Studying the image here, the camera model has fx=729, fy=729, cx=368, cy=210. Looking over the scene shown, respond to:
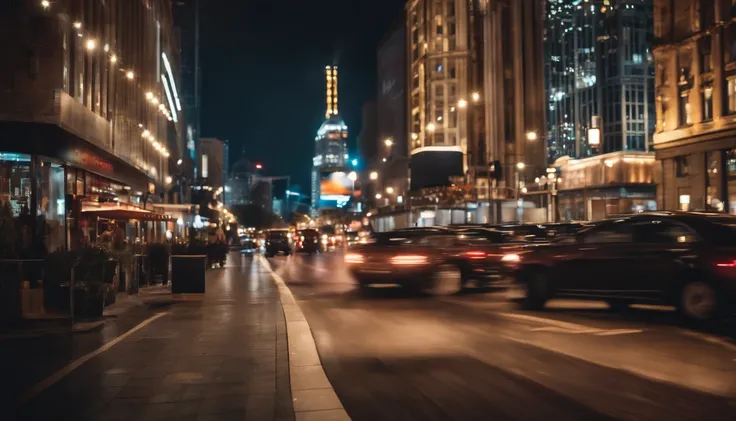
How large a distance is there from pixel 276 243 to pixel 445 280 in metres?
34.7

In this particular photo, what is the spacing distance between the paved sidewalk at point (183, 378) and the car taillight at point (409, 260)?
4939mm

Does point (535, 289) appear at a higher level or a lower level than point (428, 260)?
lower

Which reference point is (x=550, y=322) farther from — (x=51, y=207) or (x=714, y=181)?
(x=714, y=181)

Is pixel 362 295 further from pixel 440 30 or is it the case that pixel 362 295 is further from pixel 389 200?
pixel 389 200

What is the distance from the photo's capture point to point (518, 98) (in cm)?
8362

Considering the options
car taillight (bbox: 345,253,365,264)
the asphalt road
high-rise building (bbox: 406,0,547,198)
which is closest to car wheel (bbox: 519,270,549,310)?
the asphalt road

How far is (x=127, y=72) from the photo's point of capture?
36906mm

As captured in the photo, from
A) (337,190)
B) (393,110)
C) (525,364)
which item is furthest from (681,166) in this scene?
(337,190)

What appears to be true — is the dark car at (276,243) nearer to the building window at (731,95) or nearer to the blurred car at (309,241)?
the blurred car at (309,241)

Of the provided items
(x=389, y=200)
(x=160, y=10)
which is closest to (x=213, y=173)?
(x=389, y=200)

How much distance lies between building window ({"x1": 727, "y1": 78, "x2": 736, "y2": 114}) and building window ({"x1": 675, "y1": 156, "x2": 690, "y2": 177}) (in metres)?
4.81

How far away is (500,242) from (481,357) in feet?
33.6

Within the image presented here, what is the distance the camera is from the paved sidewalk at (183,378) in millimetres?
6680

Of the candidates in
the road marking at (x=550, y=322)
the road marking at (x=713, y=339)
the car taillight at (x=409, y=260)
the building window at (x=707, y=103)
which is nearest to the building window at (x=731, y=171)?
the building window at (x=707, y=103)
